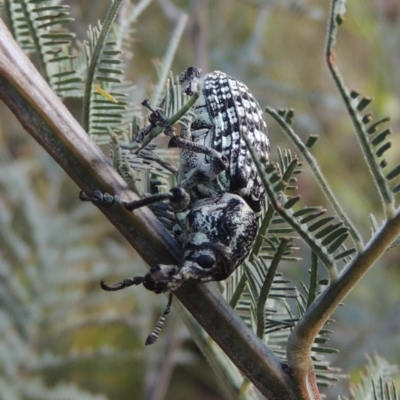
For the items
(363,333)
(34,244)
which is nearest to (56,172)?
(34,244)

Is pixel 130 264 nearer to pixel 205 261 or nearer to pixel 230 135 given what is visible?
pixel 230 135

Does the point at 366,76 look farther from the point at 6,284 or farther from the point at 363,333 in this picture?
the point at 6,284

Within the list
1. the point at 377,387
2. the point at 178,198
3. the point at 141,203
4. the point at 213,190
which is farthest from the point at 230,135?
the point at 377,387

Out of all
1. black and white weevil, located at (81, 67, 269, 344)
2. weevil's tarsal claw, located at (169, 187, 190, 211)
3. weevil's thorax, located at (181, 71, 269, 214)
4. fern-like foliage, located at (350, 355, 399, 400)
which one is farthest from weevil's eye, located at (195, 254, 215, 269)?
fern-like foliage, located at (350, 355, 399, 400)

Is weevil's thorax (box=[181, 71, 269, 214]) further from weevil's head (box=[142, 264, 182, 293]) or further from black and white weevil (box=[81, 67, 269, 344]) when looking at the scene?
weevil's head (box=[142, 264, 182, 293])

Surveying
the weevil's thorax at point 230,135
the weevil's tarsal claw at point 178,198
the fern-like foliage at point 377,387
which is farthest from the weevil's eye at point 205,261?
the fern-like foliage at point 377,387

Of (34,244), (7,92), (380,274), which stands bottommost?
(380,274)
